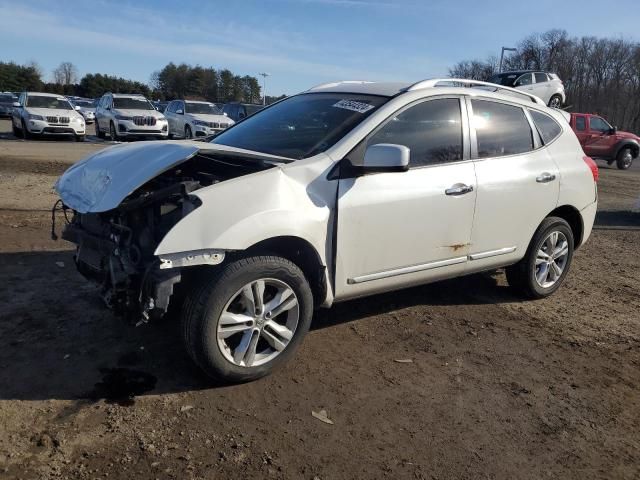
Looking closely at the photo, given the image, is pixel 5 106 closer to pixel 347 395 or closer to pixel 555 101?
pixel 555 101

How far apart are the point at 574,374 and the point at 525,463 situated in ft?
4.17

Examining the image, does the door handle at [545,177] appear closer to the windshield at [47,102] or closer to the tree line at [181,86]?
the windshield at [47,102]

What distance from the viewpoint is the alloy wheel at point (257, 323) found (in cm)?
339

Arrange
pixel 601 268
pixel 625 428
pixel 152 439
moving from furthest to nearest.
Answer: pixel 601 268, pixel 625 428, pixel 152 439

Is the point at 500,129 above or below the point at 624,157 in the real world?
above

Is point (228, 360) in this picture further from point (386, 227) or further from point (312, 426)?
point (386, 227)

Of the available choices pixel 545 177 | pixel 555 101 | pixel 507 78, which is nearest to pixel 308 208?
pixel 545 177

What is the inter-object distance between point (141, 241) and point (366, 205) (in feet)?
4.85

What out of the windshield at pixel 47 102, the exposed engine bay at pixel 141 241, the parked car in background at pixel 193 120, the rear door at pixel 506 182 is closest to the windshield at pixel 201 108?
the parked car in background at pixel 193 120

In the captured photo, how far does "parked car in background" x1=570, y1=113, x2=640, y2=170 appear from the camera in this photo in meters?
20.9

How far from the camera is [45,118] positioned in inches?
779

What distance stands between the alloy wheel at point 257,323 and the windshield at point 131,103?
19129 mm

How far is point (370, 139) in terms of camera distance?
3.95 meters

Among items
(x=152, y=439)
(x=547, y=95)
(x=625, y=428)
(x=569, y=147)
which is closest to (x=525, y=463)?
(x=625, y=428)
